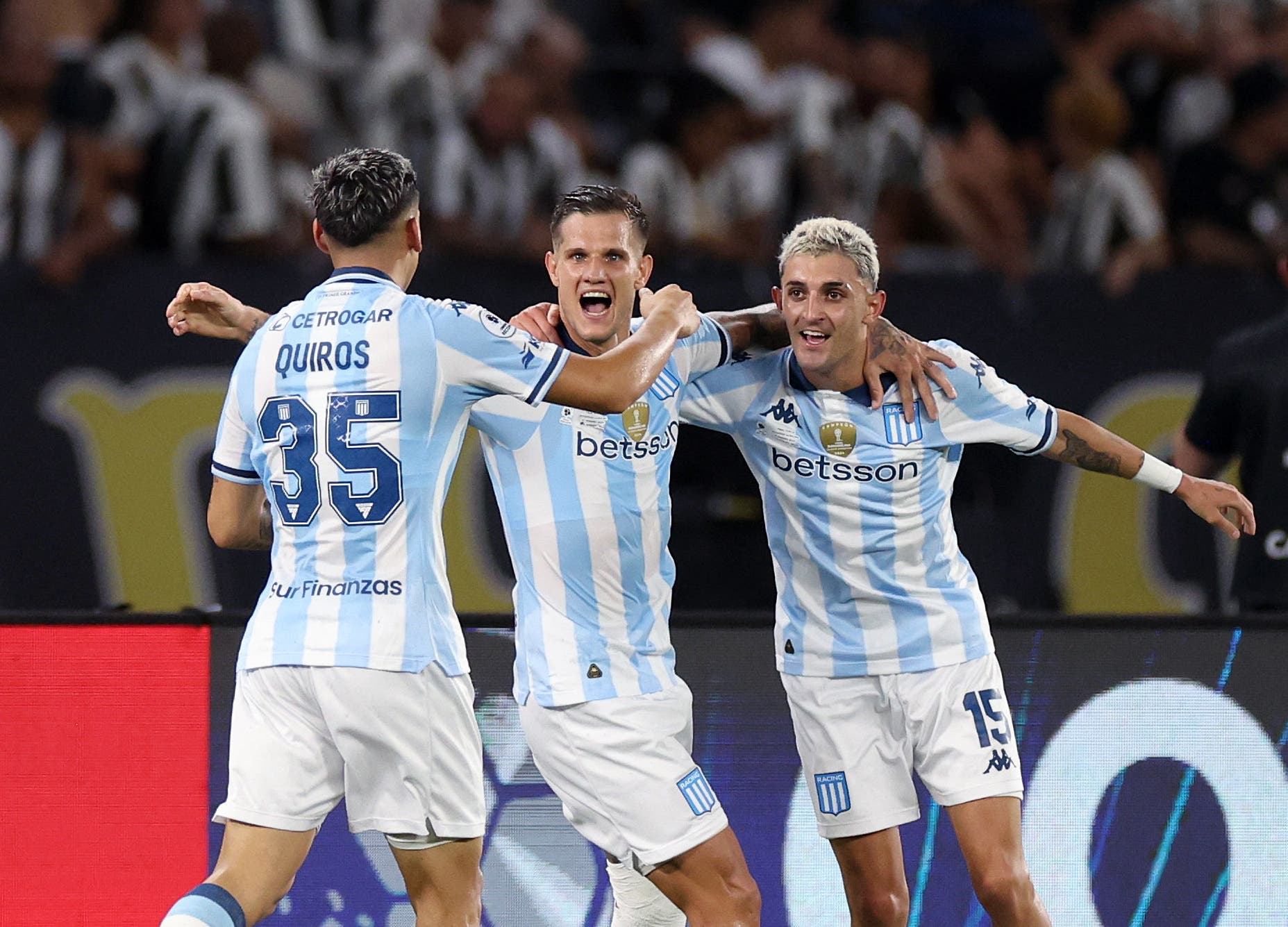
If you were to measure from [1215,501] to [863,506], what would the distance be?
0.92 m

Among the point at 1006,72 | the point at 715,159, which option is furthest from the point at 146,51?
the point at 1006,72

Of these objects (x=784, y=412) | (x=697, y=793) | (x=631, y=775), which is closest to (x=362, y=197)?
(x=784, y=412)

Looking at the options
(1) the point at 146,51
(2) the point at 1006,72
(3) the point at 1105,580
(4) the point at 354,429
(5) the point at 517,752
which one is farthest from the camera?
(2) the point at 1006,72

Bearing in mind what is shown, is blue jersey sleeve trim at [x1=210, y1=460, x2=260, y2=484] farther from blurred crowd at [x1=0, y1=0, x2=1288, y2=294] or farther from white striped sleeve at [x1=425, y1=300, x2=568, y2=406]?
blurred crowd at [x1=0, y1=0, x2=1288, y2=294]

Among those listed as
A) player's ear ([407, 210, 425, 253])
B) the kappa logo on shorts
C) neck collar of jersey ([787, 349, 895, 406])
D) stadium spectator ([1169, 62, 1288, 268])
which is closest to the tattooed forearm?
neck collar of jersey ([787, 349, 895, 406])

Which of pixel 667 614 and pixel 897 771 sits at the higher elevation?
pixel 667 614

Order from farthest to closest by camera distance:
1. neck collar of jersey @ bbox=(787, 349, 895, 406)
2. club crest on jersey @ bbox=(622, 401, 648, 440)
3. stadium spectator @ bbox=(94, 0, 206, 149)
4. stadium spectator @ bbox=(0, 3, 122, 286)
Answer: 1. stadium spectator @ bbox=(94, 0, 206, 149)
2. stadium spectator @ bbox=(0, 3, 122, 286)
3. neck collar of jersey @ bbox=(787, 349, 895, 406)
4. club crest on jersey @ bbox=(622, 401, 648, 440)

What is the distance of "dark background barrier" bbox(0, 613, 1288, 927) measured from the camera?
459cm

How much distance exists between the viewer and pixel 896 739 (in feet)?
14.3

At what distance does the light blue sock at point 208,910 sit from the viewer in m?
3.40

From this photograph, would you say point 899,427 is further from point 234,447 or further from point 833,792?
point 234,447

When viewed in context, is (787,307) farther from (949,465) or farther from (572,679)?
(572,679)

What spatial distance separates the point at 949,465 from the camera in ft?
14.8

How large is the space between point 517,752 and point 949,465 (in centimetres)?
142
